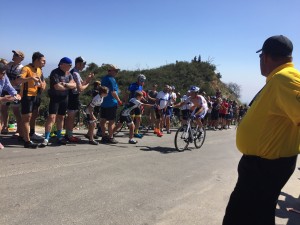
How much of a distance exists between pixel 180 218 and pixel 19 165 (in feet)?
11.2

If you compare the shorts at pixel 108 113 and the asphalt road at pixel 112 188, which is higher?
the shorts at pixel 108 113

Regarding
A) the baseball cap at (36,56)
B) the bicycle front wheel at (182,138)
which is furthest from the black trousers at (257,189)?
the bicycle front wheel at (182,138)

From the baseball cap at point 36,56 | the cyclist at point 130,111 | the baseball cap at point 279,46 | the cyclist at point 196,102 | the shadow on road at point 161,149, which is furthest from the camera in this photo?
the cyclist at point 196,102

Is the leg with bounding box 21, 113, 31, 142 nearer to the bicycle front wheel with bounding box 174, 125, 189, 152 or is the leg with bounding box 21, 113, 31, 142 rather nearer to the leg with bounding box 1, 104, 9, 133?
the leg with bounding box 1, 104, 9, 133

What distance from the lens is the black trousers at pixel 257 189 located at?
2.89 meters

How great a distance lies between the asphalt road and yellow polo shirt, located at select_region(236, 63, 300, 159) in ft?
7.11

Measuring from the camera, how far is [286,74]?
2.75 m

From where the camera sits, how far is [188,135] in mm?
10648

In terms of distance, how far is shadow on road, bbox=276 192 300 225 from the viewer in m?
5.26

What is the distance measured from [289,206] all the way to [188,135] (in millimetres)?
4987

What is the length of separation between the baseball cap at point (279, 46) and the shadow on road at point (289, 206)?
3.20 m

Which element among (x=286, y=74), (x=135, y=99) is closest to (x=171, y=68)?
(x=135, y=99)

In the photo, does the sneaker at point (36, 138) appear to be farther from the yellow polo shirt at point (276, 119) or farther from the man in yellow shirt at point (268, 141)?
the yellow polo shirt at point (276, 119)

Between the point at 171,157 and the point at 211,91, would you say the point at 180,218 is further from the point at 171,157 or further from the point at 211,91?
the point at 211,91
